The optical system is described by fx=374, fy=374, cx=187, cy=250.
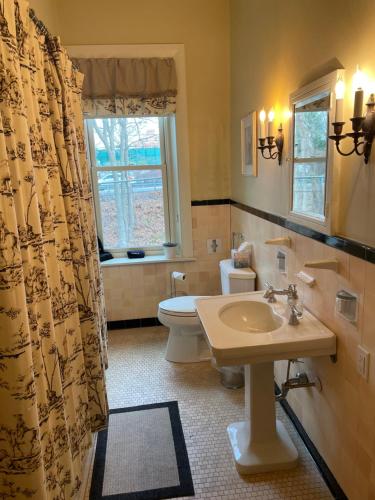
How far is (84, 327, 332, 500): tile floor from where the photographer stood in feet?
5.78

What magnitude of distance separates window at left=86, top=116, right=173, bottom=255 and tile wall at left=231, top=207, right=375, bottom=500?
1.60 metres

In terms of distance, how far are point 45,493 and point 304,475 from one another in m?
1.27

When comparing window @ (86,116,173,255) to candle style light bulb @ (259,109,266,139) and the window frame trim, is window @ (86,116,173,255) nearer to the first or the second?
the window frame trim

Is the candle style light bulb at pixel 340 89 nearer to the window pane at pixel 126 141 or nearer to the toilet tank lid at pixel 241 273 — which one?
the toilet tank lid at pixel 241 273

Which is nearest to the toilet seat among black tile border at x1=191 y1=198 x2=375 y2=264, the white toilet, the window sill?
the white toilet

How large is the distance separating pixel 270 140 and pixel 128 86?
149 cm

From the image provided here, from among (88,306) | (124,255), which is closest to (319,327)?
(88,306)

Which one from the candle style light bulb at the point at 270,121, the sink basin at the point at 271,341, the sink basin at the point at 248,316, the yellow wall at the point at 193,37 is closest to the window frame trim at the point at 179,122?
the yellow wall at the point at 193,37

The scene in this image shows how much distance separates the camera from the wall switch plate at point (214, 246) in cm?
344

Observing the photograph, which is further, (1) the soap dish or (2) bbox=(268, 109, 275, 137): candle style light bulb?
(2) bbox=(268, 109, 275, 137): candle style light bulb

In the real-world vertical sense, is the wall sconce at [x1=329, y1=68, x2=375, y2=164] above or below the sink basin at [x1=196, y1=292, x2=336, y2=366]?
above

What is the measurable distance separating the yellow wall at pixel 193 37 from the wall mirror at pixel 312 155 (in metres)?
1.46

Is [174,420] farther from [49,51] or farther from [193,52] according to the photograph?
[193,52]

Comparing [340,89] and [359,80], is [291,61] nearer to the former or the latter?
[340,89]
